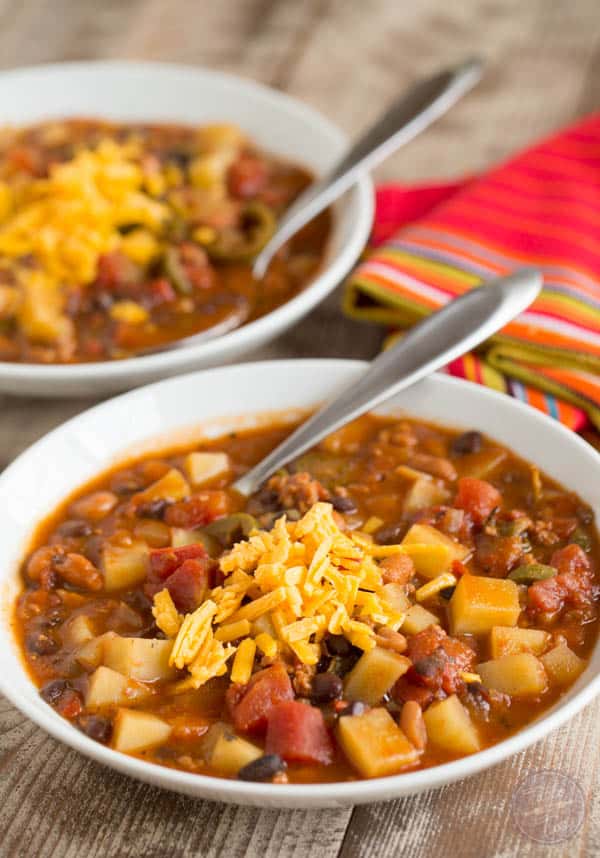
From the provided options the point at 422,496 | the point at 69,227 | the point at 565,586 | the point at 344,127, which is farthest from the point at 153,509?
the point at 344,127

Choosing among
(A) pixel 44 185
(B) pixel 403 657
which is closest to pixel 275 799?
(B) pixel 403 657

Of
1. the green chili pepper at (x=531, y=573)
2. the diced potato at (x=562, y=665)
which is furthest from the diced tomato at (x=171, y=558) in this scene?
the diced potato at (x=562, y=665)

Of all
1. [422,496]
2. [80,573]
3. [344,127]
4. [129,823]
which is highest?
[422,496]

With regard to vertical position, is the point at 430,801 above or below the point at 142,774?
below

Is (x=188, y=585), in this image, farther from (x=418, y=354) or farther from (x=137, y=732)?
(x=418, y=354)

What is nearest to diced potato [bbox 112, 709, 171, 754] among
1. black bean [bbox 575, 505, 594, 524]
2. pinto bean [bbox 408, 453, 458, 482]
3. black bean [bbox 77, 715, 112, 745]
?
black bean [bbox 77, 715, 112, 745]

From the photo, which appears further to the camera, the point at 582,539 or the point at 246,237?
the point at 246,237

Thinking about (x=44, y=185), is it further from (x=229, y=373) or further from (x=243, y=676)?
(x=243, y=676)
